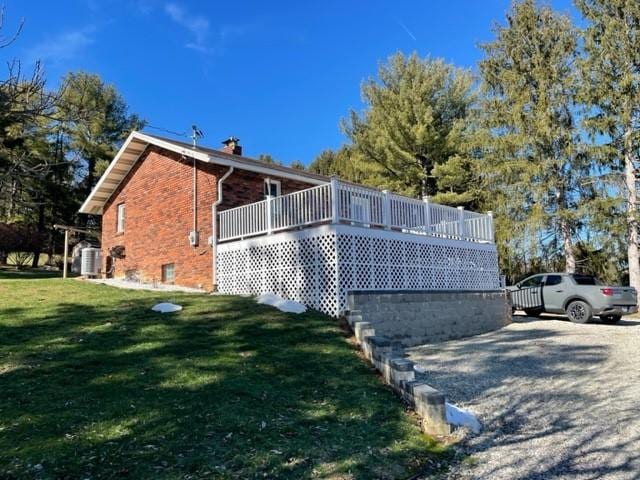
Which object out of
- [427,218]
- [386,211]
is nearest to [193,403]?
[386,211]

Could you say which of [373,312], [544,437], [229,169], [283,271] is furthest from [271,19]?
[544,437]

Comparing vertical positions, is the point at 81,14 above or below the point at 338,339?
above

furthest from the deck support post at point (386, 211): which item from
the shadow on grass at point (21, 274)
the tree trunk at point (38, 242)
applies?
the tree trunk at point (38, 242)

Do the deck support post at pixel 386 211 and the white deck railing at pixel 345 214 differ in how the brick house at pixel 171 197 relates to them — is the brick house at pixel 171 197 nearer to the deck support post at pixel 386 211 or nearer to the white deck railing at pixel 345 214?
the white deck railing at pixel 345 214

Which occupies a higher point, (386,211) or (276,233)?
(386,211)

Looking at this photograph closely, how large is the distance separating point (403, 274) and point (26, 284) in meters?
10.8

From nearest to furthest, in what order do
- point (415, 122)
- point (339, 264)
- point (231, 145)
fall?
point (339, 264) < point (231, 145) < point (415, 122)

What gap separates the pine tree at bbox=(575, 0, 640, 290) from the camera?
1927 centimetres

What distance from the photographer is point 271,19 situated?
1931 cm

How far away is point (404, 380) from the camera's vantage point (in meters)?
6.37

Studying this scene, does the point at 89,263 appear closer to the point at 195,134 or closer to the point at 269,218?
the point at 195,134

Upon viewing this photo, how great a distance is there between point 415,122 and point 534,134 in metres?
7.43

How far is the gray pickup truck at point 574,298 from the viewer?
1391 centimetres

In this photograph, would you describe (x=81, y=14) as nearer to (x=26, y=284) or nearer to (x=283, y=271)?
(x=283, y=271)
